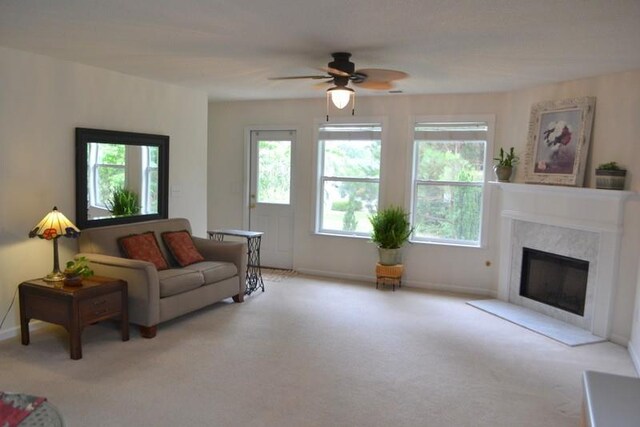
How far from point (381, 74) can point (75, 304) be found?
2862mm

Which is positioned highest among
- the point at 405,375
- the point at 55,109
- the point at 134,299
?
the point at 55,109

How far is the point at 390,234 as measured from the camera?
5734 millimetres

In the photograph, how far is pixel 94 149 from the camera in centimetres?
452

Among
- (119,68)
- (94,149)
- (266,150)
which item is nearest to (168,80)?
(119,68)

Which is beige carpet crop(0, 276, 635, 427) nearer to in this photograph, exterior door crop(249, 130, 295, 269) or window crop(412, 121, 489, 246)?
window crop(412, 121, 489, 246)

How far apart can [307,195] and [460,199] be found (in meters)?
2.02

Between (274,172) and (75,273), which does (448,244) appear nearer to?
(274,172)

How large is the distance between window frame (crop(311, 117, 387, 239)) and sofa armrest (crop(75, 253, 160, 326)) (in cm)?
288

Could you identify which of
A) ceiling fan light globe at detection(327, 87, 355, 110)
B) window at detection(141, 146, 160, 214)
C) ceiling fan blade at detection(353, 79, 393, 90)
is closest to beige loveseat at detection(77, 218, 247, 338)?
window at detection(141, 146, 160, 214)

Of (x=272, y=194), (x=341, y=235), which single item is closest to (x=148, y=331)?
(x=341, y=235)

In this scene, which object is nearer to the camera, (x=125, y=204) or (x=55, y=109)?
(x=55, y=109)

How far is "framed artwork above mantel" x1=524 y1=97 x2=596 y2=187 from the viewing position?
454 centimetres

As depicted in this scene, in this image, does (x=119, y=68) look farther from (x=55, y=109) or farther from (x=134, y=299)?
(x=134, y=299)

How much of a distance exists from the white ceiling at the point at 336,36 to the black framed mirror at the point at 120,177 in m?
0.71
